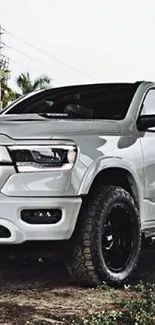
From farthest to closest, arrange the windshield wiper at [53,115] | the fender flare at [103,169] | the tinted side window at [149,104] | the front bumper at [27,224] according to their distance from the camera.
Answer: the tinted side window at [149,104] → the windshield wiper at [53,115] → the fender flare at [103,169] → the front bumper at [27,224]

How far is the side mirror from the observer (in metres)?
6.32

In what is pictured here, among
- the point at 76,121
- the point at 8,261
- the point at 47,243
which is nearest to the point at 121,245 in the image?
the point at 47,243

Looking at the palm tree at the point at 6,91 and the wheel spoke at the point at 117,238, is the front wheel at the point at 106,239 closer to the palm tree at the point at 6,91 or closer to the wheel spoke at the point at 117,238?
the wheel spoke at the point at 117,238

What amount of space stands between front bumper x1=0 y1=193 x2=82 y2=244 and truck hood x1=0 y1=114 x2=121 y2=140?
1.52ft

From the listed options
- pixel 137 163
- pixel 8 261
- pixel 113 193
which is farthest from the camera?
pixel 8 261

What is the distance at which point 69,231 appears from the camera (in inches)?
213

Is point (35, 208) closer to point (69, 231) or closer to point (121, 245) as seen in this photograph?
Answer: point (69, 231)

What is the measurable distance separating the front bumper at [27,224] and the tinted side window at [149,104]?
1579 mm

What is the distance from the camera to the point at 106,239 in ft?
18.7

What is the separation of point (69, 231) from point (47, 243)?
0.20m

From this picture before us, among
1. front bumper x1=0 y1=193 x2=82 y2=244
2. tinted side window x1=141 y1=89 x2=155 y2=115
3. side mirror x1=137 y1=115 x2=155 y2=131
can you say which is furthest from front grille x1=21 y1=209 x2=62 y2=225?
tinted side window x1=141 y1=89 x2=155 y2=115

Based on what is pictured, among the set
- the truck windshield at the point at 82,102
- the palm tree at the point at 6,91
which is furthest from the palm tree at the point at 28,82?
the truck windshield at the point at 82,102

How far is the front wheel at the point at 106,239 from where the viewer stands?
548 centimetres

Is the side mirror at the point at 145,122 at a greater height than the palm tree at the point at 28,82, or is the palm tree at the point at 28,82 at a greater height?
the palm tree at the point at 28,82
